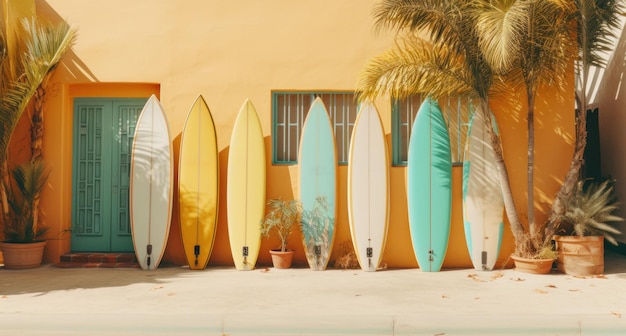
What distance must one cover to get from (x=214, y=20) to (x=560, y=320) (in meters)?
5.24

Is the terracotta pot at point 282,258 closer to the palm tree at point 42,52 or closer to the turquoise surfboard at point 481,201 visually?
the turquoise surfboard at point 481,201

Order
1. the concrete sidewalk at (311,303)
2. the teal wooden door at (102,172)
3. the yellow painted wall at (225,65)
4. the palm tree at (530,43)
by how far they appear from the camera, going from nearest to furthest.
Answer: the concrete sidewalk at (311,303) < the palm tree at (530,43) < the yellow painted wall at (225,65) < the teal wooden door at (102,172)

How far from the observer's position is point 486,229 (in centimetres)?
630

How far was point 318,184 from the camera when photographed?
650 centimetres

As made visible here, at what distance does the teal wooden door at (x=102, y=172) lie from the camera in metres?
6.96

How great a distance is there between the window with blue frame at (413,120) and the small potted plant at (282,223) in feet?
4.68

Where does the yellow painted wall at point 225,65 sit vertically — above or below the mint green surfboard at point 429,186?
above

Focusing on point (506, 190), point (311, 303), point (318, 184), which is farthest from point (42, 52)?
point (506, 190)

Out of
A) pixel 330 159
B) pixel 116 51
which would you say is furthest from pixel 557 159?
pixel 116 51

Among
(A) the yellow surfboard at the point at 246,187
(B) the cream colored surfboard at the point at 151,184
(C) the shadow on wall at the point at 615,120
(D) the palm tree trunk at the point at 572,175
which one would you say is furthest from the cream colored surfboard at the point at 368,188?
(C) the shadow on wall at the point at 615,120

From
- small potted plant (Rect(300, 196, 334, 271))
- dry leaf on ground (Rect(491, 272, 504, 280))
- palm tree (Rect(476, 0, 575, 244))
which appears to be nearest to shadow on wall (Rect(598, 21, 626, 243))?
palm tree (Rect(476, 0, 575, 244))

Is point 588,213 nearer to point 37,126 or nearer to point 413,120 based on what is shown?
point 413,120

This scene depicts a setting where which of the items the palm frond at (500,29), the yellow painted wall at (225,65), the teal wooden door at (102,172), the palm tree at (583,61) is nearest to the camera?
the palm frond at (500,29)

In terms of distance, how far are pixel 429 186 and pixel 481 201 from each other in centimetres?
65
